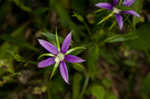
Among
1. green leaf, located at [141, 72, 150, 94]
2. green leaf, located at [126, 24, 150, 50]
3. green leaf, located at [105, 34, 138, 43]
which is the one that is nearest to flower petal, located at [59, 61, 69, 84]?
green leaf, located at [105, 34, 138, 43]

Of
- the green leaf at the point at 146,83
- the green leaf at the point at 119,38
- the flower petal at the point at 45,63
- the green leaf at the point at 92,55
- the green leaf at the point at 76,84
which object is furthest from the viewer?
the green leaf at the point at 146,83

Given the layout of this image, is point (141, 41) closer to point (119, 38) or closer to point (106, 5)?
point (119, 38)

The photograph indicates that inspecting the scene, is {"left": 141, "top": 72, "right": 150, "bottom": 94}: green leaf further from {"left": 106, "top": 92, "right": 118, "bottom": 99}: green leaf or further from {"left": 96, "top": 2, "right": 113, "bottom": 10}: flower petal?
{"left": 96, "top": 2, "right": 113, "bottom": 10}: flower petal

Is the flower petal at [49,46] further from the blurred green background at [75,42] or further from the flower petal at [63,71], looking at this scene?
the blurred green background at [75,42]

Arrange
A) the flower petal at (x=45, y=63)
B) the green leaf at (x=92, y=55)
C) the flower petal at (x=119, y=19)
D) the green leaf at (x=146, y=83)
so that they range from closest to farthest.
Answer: the flower petal at (x=45, y=63), the flower petal at (x=119, y=19), the green leaf at (x=92, y=55), the green leaf at (x=146, y=83)

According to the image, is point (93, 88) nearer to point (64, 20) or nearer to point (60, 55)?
point (64, 20)

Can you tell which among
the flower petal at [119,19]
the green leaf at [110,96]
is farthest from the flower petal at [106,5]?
the green leaf at [110,96]

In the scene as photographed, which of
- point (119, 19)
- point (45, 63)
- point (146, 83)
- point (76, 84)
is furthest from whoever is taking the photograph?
point (146, 83)

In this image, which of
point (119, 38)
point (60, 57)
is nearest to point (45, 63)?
point (60, 57)

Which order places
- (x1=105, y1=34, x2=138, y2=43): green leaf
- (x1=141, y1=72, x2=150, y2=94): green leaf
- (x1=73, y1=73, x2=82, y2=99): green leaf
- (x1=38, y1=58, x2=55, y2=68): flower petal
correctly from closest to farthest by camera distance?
(x1=38, y1=58, x2=55, y2=68): flower petal
(x1=105, y1=34, x2=138, y2=43): green leaf
(x1=73, y1=73, x2=82, y2=99): green leaf
(x1=141, y1=72, x2=150, y2=94): green leaf
